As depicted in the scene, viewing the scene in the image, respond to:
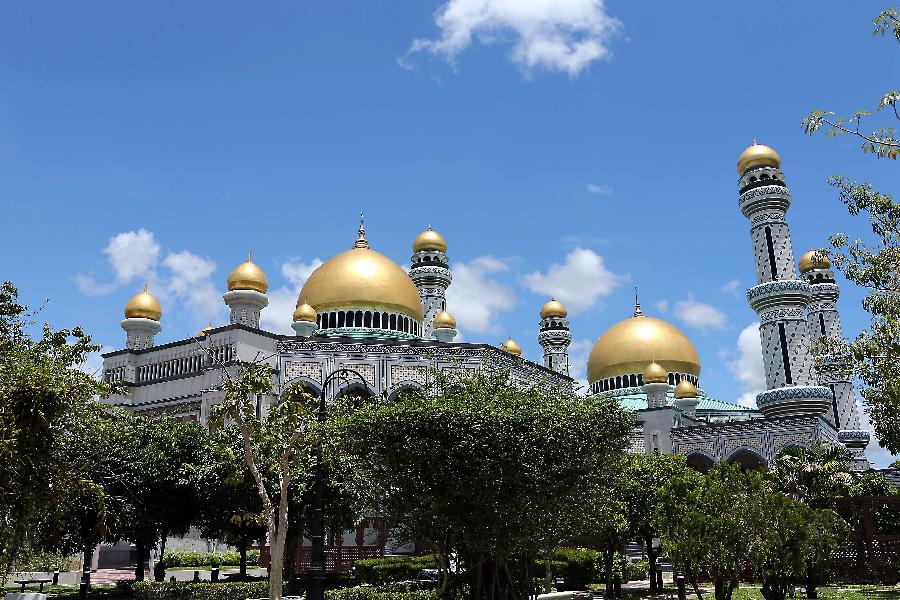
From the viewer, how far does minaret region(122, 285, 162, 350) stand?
41.8 m

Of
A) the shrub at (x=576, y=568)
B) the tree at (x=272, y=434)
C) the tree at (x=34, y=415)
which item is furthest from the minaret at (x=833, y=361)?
the tree at (x=34, y=415)

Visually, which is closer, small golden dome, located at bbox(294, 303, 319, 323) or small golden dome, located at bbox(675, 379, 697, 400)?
small golden dome, located at bbox(294, 303, 319, 323)

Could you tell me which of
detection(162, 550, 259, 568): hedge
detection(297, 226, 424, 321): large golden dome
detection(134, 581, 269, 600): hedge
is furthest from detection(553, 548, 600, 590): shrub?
detection(297, 226, 424, 321): large golden dome

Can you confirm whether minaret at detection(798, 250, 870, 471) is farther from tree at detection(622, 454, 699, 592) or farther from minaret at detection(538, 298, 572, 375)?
tree at detection(622, 454, 699, 592)

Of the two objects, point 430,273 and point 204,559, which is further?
point 430,273

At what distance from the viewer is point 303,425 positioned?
18.5 metres

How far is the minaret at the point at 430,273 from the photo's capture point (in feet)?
179

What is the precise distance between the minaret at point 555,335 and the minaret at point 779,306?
18830 mm

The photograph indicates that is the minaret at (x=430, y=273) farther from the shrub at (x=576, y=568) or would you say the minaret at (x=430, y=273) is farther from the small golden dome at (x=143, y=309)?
the shrub at (x=576, y=568)

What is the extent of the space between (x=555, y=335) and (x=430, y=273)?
15.0 m

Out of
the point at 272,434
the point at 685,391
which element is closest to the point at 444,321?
the point at 685,391

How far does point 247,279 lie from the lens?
39.6 metres

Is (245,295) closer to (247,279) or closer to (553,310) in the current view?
(247,279)

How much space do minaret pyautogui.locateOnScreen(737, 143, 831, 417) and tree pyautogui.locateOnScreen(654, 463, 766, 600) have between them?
32.3 metres
